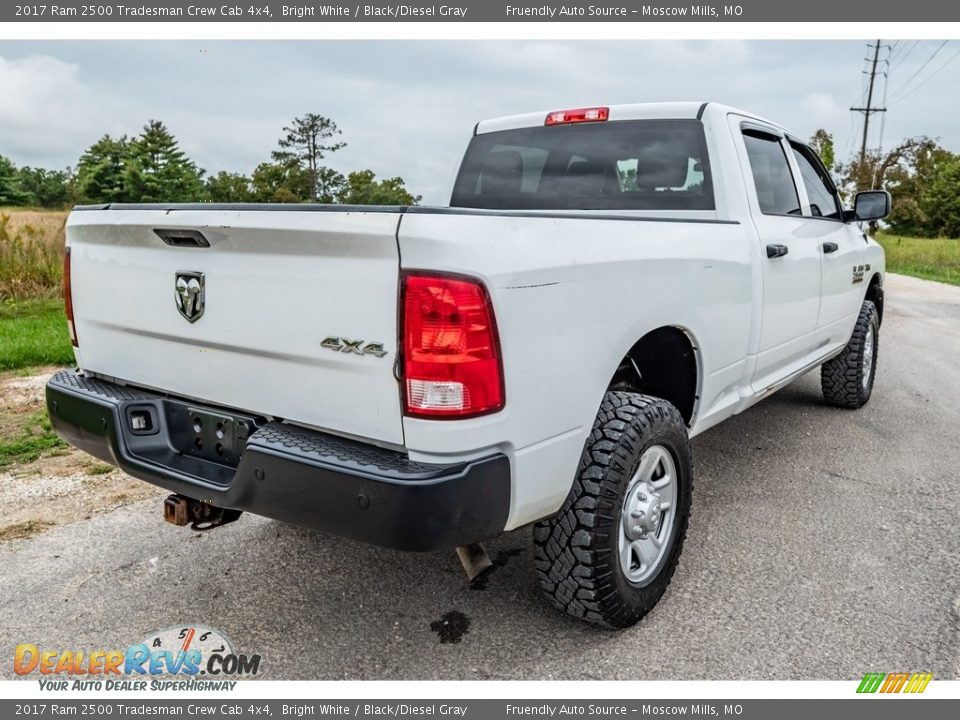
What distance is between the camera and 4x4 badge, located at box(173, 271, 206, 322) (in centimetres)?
247

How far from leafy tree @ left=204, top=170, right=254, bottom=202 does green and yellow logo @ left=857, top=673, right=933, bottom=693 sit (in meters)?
35.8

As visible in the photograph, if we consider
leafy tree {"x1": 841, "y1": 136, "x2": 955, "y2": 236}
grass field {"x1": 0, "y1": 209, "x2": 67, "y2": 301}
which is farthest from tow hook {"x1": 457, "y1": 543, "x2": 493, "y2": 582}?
leafy tree {"x1": 841, "y1": 136, "x2": 955, "y2": 236}

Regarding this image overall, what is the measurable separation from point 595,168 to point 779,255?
988 millimetres

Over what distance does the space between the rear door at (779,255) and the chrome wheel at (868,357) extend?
1400mm

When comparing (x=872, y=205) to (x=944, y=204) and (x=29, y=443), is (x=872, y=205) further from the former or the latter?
(x=944, y=204)

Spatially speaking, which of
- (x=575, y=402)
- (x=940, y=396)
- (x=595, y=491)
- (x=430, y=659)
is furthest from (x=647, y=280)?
(x=940, y=396)

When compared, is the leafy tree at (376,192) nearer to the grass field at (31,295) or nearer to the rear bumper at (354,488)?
the grass field at (31,295)

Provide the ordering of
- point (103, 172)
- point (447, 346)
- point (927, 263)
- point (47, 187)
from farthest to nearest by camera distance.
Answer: point (47, 187) < point (103, 172) < point (927, 263) < point (447, 346)

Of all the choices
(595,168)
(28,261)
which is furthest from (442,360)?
(28,261)

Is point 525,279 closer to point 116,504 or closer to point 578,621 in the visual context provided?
point 578,621

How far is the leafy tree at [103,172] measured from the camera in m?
64.6

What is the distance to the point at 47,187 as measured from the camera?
73750 mm

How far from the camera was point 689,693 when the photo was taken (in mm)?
2400

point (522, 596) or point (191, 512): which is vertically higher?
point (191, 512)
